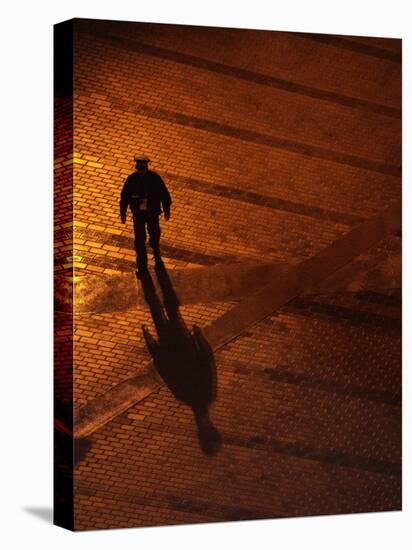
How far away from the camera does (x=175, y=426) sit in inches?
528

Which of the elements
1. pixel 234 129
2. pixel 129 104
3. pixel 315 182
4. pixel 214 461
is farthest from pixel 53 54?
pixel 214 461

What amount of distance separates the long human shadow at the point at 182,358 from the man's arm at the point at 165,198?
0.47m

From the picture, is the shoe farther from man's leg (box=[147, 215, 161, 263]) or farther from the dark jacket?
the dark jacket

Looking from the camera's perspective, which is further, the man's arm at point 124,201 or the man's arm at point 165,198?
the man's arm at point 165,198

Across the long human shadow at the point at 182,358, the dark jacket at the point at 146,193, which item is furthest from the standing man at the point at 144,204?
the long human shadow at the point at 182,358

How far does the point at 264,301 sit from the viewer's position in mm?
13805

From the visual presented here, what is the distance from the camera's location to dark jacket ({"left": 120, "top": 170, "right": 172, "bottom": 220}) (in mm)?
13266

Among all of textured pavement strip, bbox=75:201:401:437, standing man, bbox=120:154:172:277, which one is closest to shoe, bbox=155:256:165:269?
standing man, bbox=120:154:172:277

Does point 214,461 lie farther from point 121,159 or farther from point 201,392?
point 121,159

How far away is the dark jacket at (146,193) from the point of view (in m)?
13.3

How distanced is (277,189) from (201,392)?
1841mm

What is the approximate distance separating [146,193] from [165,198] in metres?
0.17

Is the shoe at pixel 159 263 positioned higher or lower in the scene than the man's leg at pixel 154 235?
lower

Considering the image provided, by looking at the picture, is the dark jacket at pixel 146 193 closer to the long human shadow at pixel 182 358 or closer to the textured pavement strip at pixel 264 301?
the long human shadow at pixel 182 358
